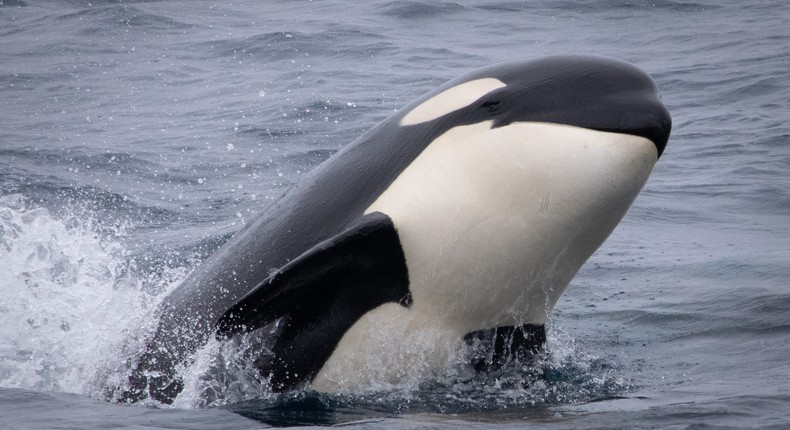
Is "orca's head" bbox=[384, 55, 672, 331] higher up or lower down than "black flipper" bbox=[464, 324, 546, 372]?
higher up

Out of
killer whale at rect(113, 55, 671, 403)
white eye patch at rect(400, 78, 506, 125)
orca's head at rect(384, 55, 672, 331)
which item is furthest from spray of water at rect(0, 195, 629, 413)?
white eye patch at rect(400, 78, 506, 125)

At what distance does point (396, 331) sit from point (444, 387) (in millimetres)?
440

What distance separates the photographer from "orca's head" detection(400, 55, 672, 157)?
568 cm

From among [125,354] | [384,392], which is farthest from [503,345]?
[125,354]

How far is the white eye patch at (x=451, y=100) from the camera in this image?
20.4ft

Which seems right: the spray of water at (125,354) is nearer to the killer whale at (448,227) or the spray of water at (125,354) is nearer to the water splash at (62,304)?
the water splash at (62,304)

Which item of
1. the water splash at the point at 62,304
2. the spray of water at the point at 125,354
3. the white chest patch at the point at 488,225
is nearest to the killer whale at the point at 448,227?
the white chest patch at the point at 488,225

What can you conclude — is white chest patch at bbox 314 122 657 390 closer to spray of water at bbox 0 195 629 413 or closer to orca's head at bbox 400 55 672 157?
orca's head at bbox 400 55 672 157

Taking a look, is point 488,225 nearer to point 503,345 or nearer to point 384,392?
point 503,345

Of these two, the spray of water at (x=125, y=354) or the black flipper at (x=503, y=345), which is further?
the black flipper at (x=503, y=345)

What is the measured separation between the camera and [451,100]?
6.31 metres

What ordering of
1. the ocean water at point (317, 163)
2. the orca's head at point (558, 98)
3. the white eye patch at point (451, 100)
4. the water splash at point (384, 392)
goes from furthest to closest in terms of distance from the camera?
1. the white eye patch at point (451, 100)
2. the ocean water at point (317, 163)
3. the water splash at point (384, 392)
4. the orca's head at point (558, 98)

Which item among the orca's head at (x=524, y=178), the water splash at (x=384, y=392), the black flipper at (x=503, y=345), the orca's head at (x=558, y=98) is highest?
the orca's head at (x=558, y=98)

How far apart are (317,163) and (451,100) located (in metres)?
8.39
